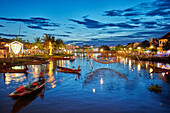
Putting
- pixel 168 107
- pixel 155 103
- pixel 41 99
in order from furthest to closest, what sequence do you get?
pixel 41 99
pixel 155 103
pixel 168 107

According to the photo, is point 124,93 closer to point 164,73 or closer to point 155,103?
point 155,103

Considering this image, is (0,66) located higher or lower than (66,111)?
higher

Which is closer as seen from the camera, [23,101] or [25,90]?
[23,101]

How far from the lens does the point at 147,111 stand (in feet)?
37.5

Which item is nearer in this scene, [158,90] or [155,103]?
[155,103]

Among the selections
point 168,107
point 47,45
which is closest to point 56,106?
point 168,107

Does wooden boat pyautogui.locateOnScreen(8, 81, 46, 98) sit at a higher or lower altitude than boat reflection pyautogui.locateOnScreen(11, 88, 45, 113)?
higher

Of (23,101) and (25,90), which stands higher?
(25,90)

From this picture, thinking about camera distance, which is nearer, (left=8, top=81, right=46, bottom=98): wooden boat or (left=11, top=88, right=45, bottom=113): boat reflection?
(left=11, top=88, right=45, bottom=113): boat reflection

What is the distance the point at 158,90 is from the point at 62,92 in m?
10.9

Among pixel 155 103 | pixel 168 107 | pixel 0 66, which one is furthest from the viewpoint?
pixel 0 66

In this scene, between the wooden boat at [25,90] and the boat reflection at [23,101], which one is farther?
the wooden boat at [25,90]

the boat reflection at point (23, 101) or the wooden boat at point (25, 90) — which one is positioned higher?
the wooden boat at point (25, 90)

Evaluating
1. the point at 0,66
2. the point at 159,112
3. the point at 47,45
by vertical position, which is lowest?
the point at 159,112
